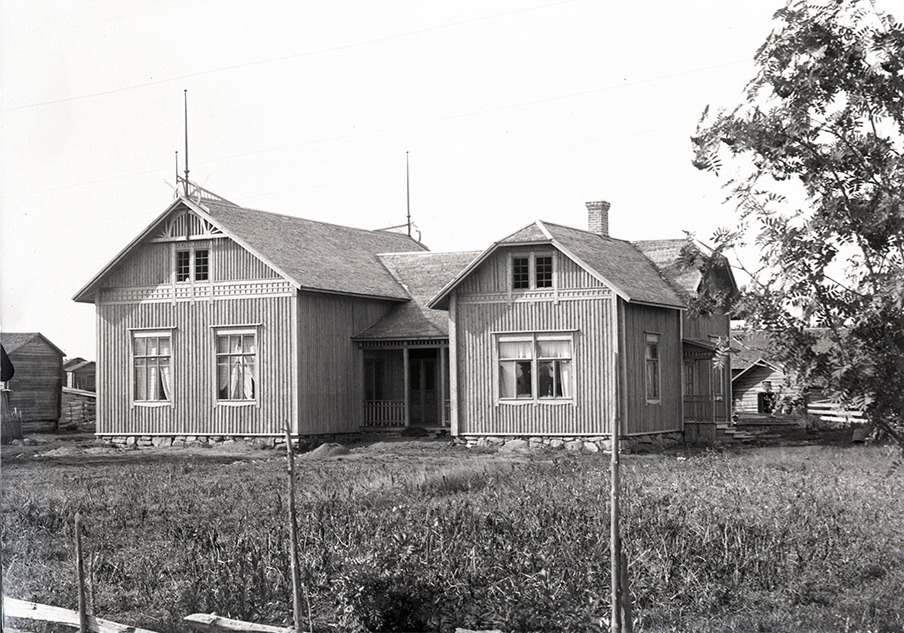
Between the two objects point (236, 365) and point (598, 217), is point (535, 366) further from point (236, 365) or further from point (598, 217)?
point (236, 365)

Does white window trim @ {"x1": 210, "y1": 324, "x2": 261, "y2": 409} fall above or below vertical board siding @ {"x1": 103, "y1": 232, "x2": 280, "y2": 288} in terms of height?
below

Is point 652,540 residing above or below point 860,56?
below

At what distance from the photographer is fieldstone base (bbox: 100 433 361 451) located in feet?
90.7

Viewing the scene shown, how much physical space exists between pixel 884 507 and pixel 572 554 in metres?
4.73

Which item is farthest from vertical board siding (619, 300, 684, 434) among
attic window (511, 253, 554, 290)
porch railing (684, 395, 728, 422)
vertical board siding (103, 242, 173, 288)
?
vertical board siding (103, 242, 173, 288)

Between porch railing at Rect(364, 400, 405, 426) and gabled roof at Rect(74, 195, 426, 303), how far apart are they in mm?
2869

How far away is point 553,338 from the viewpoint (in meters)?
26.5

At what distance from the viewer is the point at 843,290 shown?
7730 mm

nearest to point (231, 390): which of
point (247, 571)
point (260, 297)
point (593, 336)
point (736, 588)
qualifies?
point (260, 297)

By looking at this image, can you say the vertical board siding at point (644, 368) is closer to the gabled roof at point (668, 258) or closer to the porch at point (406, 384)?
the gabled roof at point (668, 258)

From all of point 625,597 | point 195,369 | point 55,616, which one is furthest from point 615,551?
point 195,369

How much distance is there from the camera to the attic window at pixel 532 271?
26.5 m

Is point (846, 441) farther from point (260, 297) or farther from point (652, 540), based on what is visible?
point (652, 540)

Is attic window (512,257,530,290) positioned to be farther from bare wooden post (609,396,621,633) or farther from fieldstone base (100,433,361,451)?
bare wooden post (609,396,621,633)
